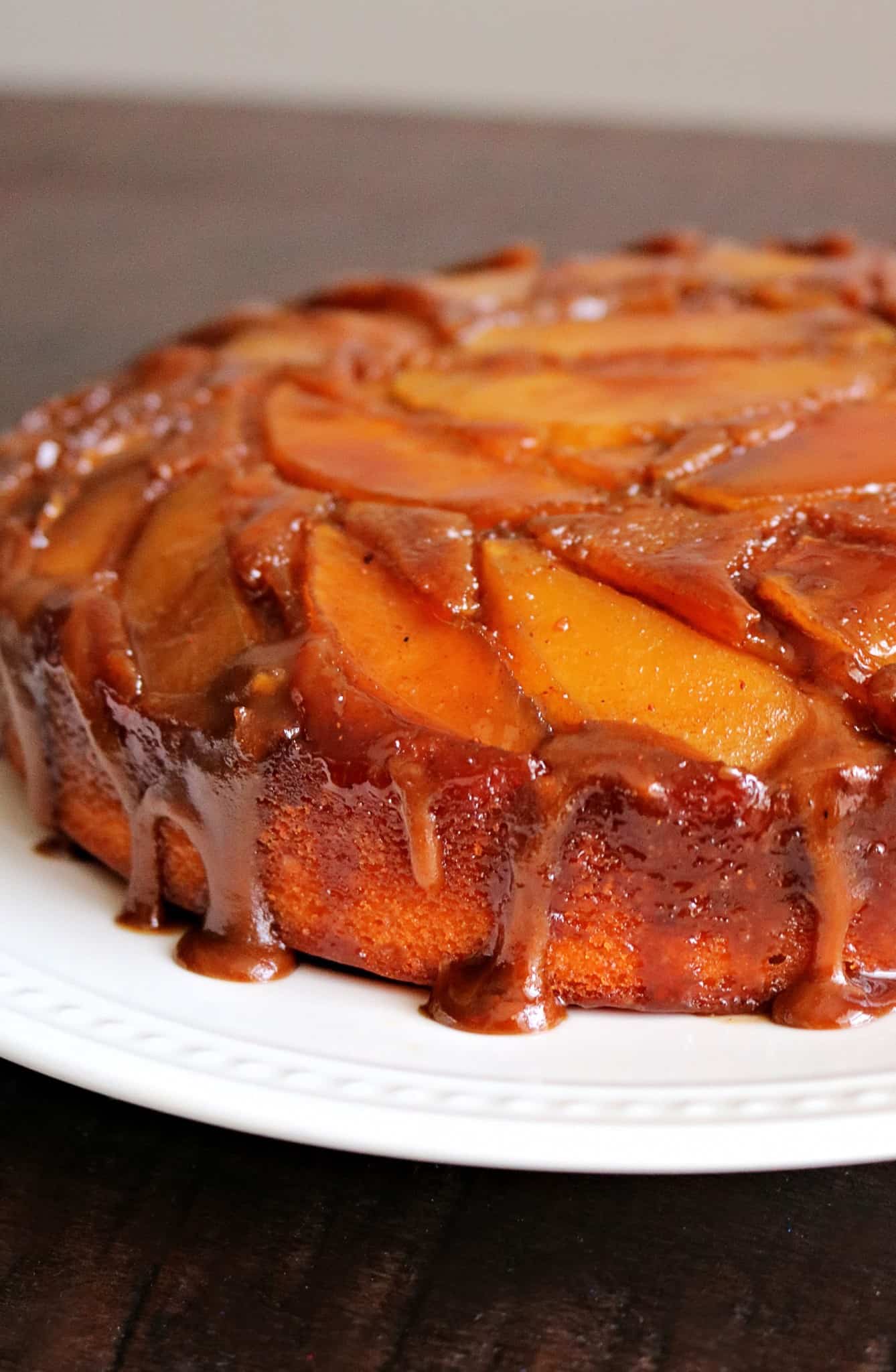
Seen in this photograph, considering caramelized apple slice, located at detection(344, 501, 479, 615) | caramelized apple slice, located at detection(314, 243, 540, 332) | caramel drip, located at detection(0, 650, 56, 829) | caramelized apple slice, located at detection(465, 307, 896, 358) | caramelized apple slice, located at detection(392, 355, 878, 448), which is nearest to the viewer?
caramelized apple slice, located at detection(344, 501, 479, 615)

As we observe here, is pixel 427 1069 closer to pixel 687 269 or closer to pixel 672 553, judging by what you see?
pixel 672 553

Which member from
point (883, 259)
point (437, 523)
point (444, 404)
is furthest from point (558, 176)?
point (437, 523)

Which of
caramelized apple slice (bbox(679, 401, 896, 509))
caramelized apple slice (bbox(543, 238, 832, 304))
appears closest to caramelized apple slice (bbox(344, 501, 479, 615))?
caramelized apple slice (bbox(679, 401, 896, 509))

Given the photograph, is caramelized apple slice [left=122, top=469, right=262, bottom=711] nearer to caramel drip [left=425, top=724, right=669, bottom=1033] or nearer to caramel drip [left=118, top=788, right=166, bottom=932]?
caramel drip [left=118, top=788, right=166, bottom=932]

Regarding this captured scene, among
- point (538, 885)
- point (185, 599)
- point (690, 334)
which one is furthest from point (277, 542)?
point (690, 334)

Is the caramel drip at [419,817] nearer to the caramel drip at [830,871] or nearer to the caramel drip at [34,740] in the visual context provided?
the caramel drip at [830,871]
